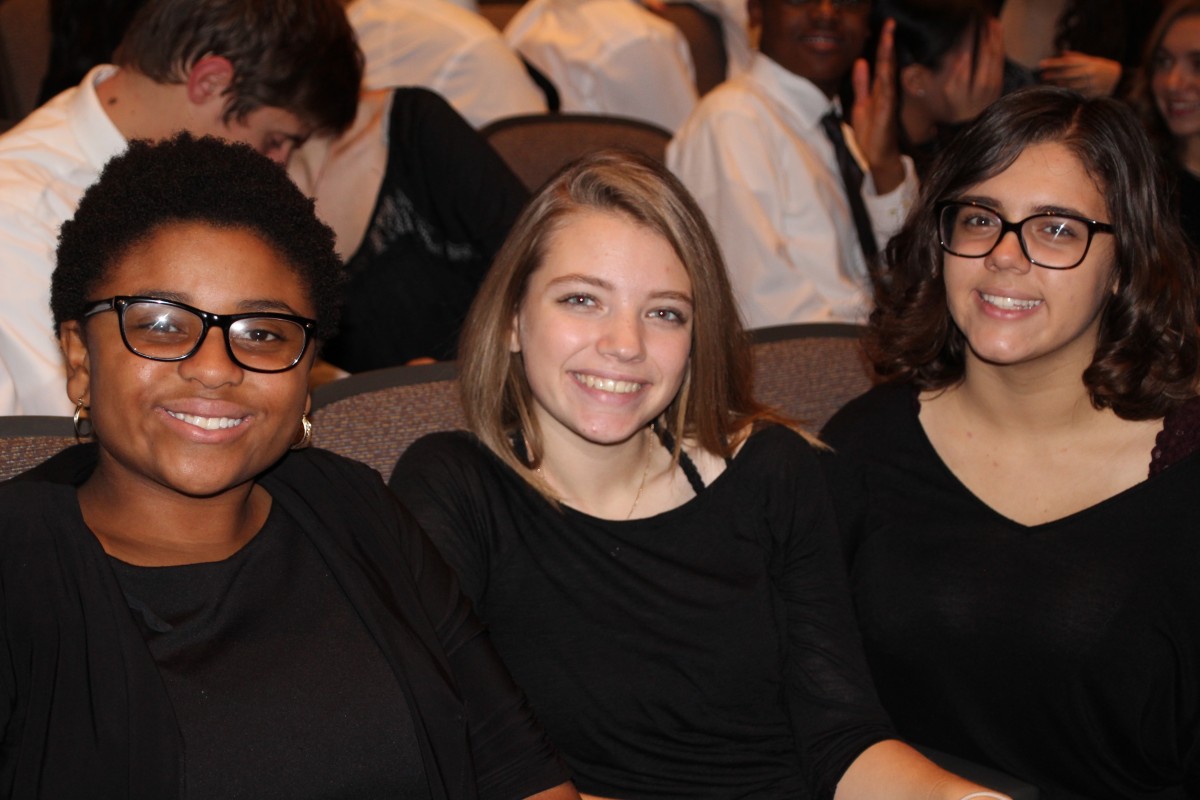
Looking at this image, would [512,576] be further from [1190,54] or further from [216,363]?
[1190,54]

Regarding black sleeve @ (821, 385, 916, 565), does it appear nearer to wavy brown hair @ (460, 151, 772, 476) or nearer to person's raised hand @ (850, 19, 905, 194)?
wavy brown hair @ (460, 151, 772, 476)

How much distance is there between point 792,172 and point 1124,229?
1375 millimetres

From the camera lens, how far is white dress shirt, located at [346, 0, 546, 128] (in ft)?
11.5

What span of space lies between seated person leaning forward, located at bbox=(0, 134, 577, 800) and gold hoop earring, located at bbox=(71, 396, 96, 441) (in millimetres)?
28

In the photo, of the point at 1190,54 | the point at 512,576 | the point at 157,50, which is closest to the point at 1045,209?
the point at 512,576

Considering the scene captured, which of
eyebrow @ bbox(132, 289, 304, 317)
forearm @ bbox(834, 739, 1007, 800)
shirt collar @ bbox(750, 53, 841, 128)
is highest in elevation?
shirt collar @ bbox(750, 53, 841, 128)

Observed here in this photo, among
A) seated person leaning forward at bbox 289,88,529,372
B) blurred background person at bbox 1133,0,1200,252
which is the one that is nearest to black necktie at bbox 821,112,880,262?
blurred background person at bbox 1133,0,1200,252

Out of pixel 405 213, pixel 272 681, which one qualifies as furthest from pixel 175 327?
pixel 405 213

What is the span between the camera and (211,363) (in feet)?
4.45

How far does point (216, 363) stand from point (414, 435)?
57cm

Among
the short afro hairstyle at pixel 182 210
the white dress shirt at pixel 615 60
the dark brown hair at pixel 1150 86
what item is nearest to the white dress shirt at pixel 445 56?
the white dress shirt at pixel 615 60

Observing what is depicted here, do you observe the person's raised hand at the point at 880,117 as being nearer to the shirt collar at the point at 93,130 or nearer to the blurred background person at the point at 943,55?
the blurred background person at the point at 943,55

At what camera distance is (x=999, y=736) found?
1.90m

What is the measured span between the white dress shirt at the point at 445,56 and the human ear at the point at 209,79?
1362mm
